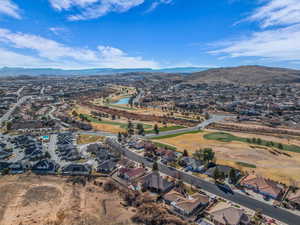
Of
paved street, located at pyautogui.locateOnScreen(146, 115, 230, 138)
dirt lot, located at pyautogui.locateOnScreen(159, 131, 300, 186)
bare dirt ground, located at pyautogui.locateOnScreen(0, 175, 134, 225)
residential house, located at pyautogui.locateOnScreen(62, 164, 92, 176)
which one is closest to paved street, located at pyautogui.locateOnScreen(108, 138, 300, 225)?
dirt lot, located at pyautogui.locateOnScreen(159, 131, 300, 186)

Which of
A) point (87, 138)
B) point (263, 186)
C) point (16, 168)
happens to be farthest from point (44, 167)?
point (263, 186)

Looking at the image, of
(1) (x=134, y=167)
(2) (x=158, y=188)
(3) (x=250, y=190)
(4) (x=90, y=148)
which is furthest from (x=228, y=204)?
(4) (x=90, y=148)

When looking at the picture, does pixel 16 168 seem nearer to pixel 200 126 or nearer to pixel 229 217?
pixel 229 217

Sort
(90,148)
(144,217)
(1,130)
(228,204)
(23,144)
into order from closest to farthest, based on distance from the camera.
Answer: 1. (144,217)
2. (228,204)
3. (90,148)
4. (23,144)
5. (1,130)

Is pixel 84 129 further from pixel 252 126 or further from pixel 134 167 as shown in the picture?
pixel 252 126

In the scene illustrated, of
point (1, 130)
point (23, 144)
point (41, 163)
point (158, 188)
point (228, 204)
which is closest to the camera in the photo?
point (228, 204)

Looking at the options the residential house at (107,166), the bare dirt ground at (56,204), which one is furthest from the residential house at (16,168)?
the residential house at (107,166)

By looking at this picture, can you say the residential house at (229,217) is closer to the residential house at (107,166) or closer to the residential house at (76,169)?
the residential house at (107,166)

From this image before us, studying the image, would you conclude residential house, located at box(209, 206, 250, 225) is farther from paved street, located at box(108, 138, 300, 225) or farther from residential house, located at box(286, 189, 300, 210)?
residential house, located at box(286, 189, 300, 210)
